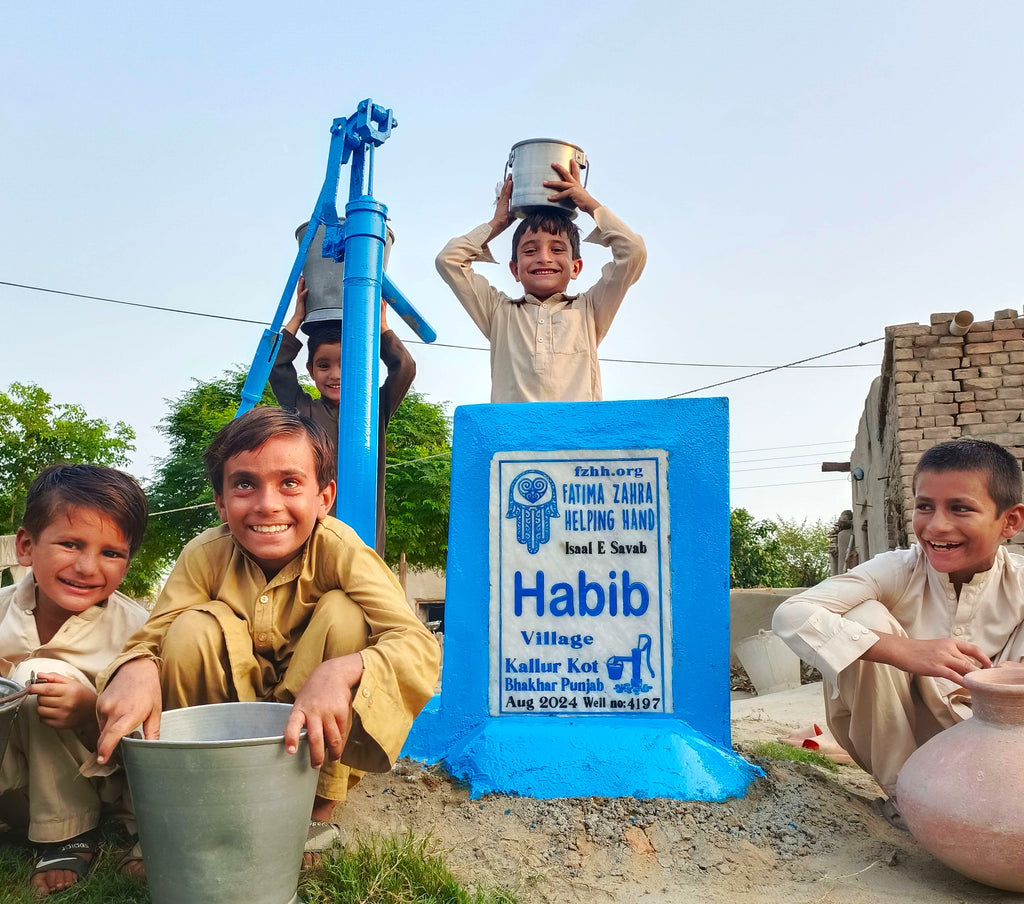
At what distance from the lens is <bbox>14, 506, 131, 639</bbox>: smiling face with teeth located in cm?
212

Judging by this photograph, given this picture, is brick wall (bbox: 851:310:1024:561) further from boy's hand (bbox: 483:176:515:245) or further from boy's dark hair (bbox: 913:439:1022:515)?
boy's dark hair (bbox: 913:439:1022:515)

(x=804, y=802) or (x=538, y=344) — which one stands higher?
(x=538, y=344)

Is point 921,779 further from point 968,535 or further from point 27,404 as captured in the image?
point 27,404

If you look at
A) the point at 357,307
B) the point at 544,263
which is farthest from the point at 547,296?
the point at 357,307

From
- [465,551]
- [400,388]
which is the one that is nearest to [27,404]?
[400,388]

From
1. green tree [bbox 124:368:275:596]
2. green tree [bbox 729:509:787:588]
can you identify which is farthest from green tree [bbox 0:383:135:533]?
green tree [bbox 729:509:787:588]

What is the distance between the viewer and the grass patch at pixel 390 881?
174 centimetres

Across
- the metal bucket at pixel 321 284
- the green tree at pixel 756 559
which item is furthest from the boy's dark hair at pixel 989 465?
the green tree at pixel 756 559

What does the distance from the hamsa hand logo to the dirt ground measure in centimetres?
82

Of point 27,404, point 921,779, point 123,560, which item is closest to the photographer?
point 921,779

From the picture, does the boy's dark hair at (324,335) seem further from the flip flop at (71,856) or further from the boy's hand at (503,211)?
the flip flop at (71,856)

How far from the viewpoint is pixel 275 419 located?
2084 mm

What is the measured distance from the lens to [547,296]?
385cm

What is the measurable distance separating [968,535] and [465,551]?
1.54 meters
